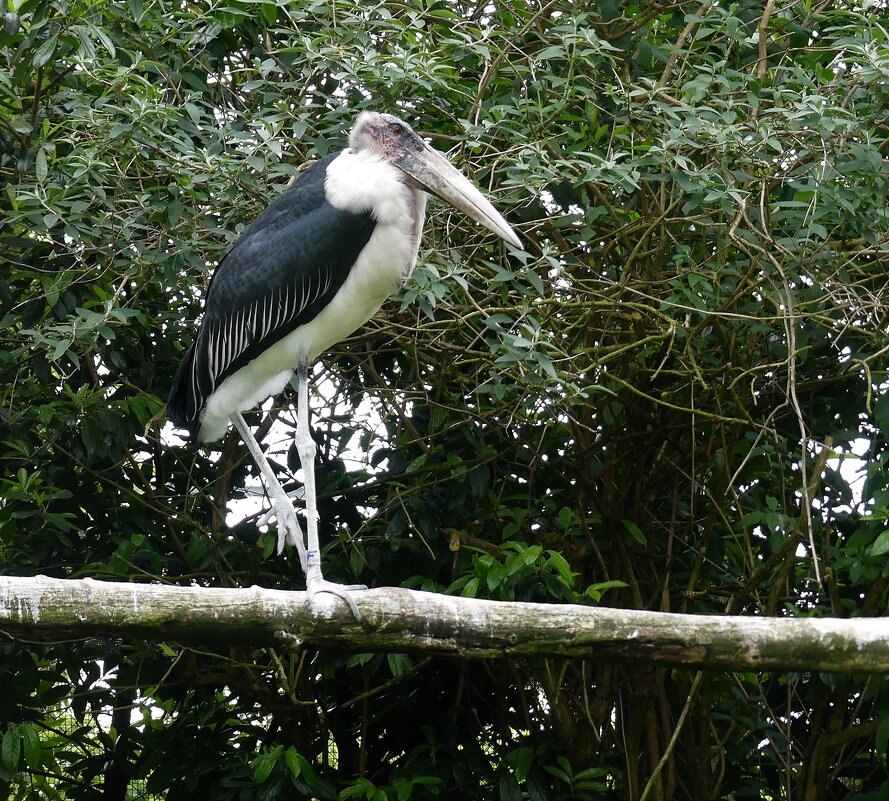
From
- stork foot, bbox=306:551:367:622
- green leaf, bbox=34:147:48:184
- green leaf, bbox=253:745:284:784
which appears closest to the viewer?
stork foot, bbox=306:551:367:622

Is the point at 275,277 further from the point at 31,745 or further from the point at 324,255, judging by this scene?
the point at 31,745

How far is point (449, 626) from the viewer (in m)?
3.55

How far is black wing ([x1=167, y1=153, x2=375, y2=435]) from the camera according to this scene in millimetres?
4523

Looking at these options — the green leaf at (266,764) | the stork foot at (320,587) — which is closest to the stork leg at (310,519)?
the stork foot at (320,587)

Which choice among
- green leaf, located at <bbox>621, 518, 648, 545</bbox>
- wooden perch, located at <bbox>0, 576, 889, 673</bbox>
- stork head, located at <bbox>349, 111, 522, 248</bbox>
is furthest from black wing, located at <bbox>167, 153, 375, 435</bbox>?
green leaf, located at <bbox>621, 518, 648, 545</bbox>

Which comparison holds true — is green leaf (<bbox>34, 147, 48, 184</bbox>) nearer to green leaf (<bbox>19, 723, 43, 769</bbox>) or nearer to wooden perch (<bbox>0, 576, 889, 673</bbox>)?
wooden perch (<bbox>0, 576, 889, 673</bbox>)

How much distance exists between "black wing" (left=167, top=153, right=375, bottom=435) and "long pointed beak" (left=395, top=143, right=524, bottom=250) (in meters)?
0.26

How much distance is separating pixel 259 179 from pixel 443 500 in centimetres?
158

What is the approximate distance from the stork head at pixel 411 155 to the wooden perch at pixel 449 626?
1.61 metres

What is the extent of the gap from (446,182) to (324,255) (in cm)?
52

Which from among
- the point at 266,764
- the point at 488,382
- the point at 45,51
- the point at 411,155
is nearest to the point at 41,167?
the point at 45,51

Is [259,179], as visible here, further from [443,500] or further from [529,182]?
[443,500]

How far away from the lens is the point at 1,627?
11.2 feet

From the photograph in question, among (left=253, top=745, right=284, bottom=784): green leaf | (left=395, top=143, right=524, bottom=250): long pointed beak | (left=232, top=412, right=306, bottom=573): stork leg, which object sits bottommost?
(left=253, top=745, right=284, bottom=784): green leaf
